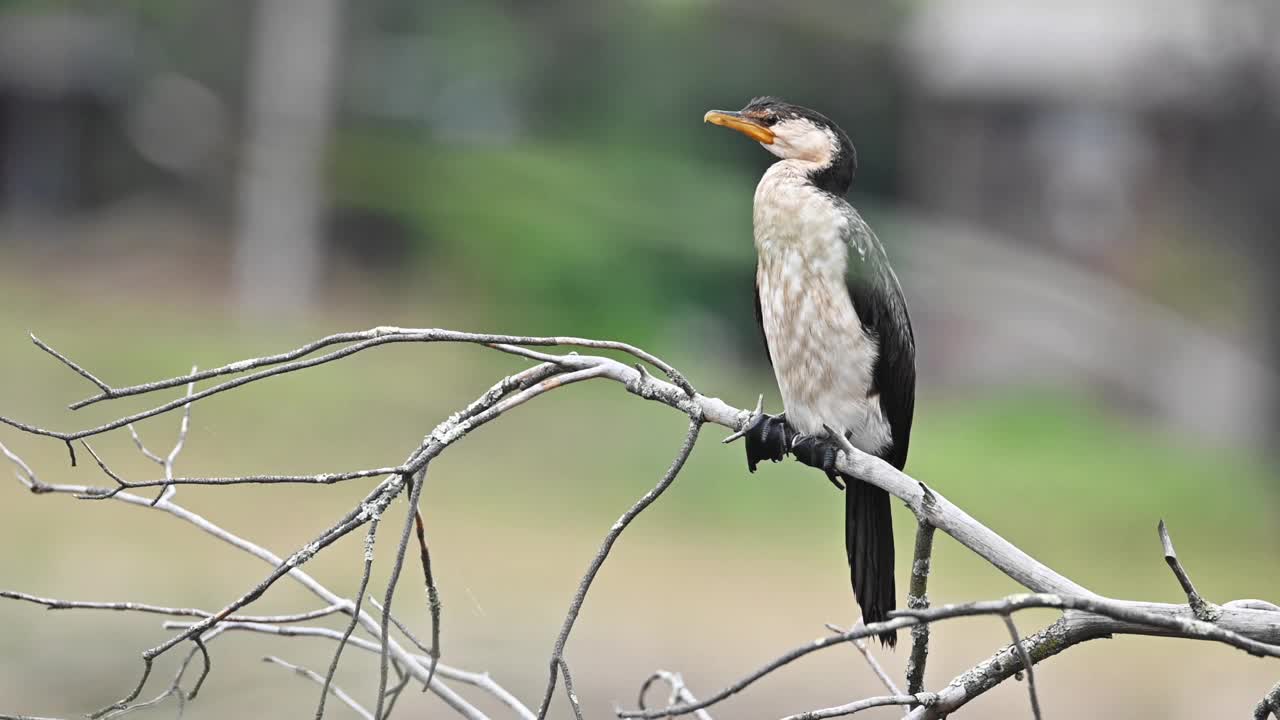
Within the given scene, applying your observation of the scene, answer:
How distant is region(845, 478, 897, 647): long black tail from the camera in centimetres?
167

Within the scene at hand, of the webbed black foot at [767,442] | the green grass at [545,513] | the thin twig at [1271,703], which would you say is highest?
the green grass at [545,513]

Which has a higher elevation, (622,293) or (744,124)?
(622,293)

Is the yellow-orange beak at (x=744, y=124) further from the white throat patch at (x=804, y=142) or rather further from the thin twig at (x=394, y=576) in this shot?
the thin twig at (x=394, y=576)

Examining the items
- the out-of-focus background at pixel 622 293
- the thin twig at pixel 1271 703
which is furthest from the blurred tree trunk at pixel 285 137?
the thin twig at pixel 1271 703

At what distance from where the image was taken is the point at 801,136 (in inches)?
67.5

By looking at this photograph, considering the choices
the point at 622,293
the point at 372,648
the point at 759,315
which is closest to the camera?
the point at 372,648

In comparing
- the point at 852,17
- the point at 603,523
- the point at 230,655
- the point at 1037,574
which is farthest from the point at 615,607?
the point at 852,17

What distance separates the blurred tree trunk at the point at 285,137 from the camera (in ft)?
37.4

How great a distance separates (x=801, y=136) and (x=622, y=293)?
821 centimetres

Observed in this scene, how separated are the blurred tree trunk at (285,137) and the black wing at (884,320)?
9872 millimetres

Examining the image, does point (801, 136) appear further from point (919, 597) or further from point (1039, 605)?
point (1039, 605)

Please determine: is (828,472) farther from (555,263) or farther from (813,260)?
(555,263)

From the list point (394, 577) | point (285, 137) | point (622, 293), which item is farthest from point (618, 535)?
point (285, 137)

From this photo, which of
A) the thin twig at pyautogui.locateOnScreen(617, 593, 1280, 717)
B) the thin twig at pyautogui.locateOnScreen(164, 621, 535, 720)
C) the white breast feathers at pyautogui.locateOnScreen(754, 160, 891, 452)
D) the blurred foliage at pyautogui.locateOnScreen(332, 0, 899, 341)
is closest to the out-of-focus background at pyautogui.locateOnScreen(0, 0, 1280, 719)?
the blurred foliage at pyautogui.locateOnScreen(332, 0, 899, 341)
